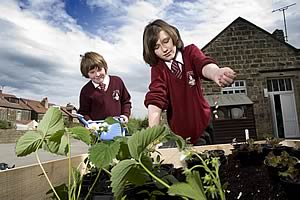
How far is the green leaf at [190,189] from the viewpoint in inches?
10.6

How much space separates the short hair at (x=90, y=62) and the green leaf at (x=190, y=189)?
99 cm

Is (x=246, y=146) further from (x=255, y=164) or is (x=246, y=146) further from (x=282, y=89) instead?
(x=282, y=89)

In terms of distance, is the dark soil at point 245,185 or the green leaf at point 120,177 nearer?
the green leaf at point 120,177

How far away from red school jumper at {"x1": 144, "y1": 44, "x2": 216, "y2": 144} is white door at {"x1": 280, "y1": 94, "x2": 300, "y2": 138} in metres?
7.13

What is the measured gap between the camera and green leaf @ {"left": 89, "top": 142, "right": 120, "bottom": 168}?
33 cm

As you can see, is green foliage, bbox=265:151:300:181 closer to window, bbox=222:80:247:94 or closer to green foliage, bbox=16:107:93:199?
green foliage, bbox=16:107:93:199

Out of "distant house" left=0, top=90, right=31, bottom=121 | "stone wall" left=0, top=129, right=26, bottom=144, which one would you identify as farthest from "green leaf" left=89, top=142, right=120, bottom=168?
"distant house" left=0, top=90, right=31, bottom=121

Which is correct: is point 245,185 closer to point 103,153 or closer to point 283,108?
point 103,153

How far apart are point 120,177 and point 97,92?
98cm

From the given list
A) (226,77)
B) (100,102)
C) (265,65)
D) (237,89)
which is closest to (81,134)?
(226,77)

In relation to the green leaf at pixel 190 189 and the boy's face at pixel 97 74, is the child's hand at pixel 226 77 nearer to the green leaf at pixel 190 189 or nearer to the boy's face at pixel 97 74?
the green leaf at pixel 190 189

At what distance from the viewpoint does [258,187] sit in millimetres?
510

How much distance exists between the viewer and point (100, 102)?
4.02 feet

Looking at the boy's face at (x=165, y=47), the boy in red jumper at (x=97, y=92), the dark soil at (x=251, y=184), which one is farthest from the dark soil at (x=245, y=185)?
the boy in red jumper at (x=97, y=92)
